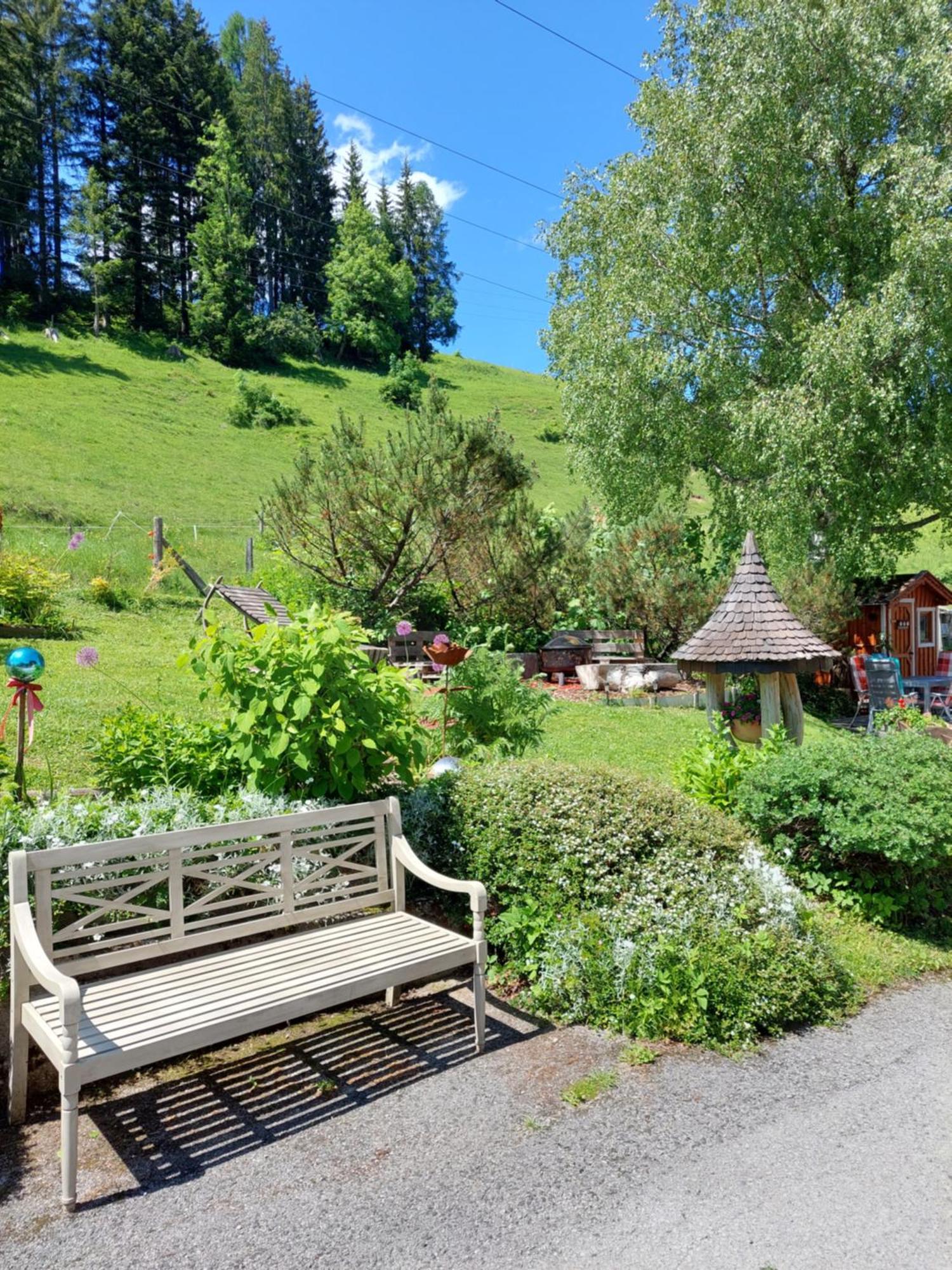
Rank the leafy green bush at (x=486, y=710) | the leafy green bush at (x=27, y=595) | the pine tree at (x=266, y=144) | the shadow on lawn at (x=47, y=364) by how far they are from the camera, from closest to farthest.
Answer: the leafy green bush at (x=486, y=710)
the leafy green bush at (x=27, y=595)
the shadow on lawn at (x=47, y=364)
the pine tree at (x=266, y=144)

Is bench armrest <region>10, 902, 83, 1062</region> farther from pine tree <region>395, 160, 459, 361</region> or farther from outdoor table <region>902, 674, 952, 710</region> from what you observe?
pine tree <region>395, 160, 459, 361</region>

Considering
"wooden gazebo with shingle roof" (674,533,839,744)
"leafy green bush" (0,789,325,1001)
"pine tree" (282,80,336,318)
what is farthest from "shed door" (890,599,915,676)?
"pine tree" (282,80,336,318)

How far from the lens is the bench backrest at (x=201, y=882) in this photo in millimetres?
3424

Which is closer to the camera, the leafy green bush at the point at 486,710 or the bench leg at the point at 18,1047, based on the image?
the bench leg at the point at 18,1047

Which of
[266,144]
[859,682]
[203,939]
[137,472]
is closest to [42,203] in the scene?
[266,144]

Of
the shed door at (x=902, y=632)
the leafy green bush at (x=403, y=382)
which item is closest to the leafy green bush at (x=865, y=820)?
the shed door at (x=902, y=632)

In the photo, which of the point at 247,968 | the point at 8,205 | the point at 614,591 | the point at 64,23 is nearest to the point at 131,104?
the point at 64,23

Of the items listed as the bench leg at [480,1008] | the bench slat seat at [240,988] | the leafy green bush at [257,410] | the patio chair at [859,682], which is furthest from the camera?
the leafy green bush at [257,410]

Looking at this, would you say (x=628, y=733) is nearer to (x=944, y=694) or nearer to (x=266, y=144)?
(x=944, y=694)

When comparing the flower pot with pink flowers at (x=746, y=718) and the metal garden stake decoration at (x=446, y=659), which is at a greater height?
the metal garden stake decoration at (x=446, y=659)

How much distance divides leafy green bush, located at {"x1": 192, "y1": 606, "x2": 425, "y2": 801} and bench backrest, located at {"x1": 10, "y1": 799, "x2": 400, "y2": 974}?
405 mm

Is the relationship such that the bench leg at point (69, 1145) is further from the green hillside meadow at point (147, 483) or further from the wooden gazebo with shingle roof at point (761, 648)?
the wooden gazebo with shingle roof at point (761, 648)

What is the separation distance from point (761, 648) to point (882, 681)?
20.2 feet

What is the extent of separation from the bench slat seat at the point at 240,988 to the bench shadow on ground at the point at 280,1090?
11.7 inches
